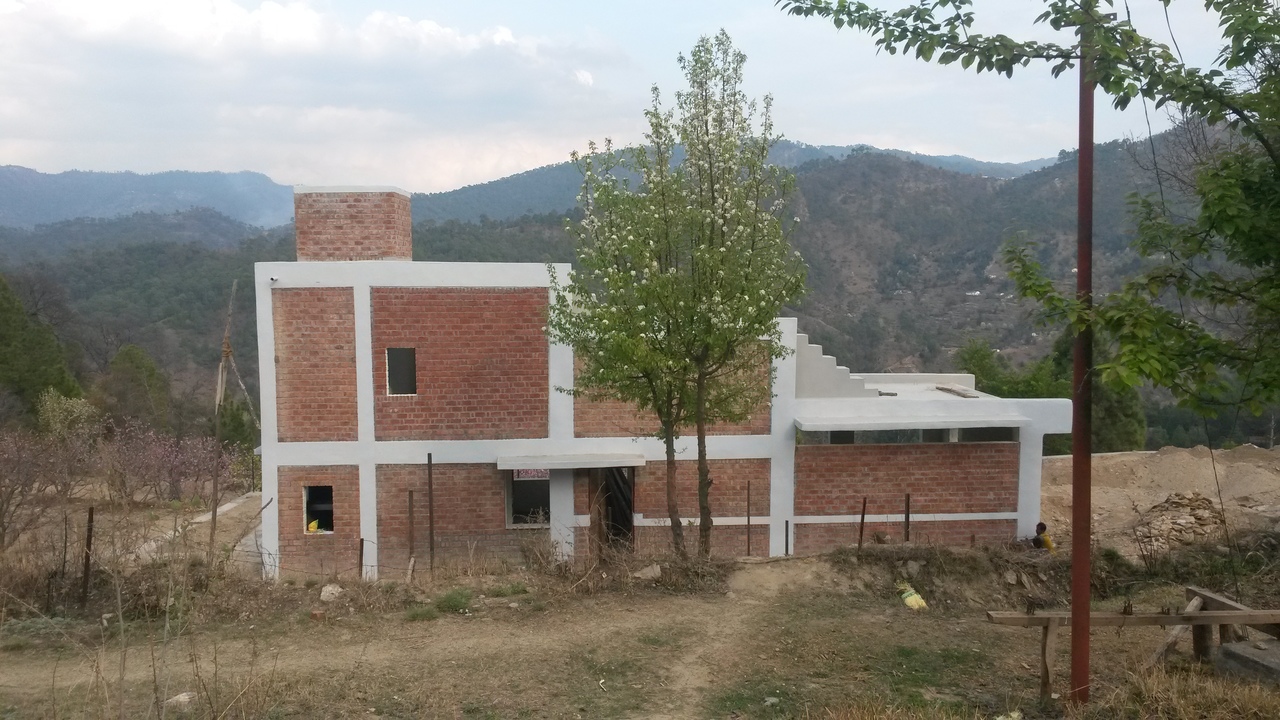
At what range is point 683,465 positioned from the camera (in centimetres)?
1352

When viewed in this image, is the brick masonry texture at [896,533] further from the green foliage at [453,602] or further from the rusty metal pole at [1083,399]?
the rusty metal pole at [1083,399]

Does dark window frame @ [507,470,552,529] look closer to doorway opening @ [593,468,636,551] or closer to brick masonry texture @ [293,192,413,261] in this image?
doorway opening @ [593,468,636,551]

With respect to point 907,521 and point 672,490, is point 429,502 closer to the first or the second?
point 672,490

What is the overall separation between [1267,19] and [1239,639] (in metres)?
4.87

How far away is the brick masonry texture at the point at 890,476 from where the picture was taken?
44.9 feet

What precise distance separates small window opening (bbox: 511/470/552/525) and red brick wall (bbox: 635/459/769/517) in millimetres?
1573

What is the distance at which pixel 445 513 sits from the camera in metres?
13.2

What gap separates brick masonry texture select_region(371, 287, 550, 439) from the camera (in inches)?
508

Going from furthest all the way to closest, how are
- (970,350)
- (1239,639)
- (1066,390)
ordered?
(970,350), (1066,390), (1239,639)

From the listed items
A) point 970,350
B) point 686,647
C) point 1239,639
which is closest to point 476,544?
Answer: point 686,647

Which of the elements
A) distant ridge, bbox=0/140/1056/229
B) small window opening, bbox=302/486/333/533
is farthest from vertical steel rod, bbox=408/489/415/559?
distant ridge, bbox=0/140/1056/229

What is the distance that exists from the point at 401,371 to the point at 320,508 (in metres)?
2.51

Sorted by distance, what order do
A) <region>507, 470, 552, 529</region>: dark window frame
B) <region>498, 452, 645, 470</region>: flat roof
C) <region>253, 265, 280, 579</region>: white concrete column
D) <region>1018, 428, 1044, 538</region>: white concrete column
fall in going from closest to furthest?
<region>253, 265, 280, 579</region>: white concrete column → <region>498, 452, 645, 470</region>: flat roof → <region>507, 470, 552, 529</region>: dark window frame → <region>1018, 428, 1044, 538</region>: white concrete column

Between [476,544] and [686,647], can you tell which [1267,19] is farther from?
[476,544]
